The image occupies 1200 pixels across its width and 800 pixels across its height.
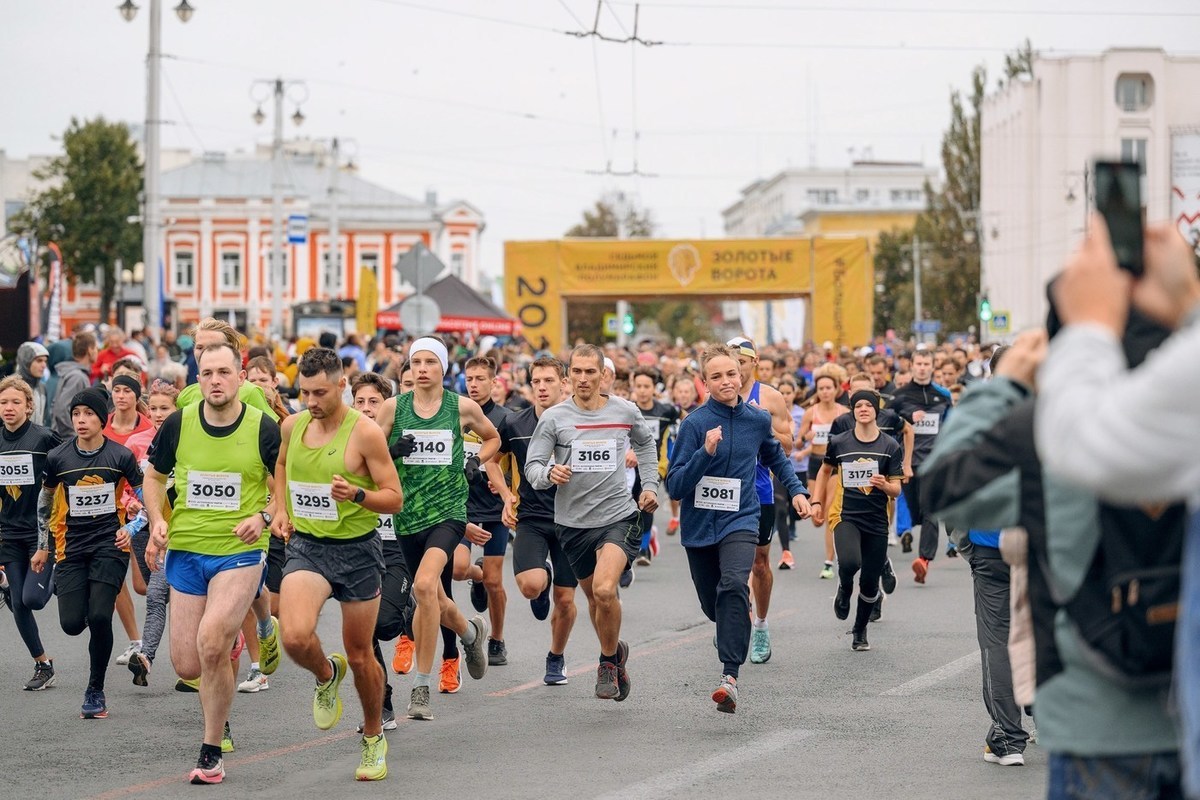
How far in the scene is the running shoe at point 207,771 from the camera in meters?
7.34

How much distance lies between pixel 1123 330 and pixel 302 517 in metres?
5.03

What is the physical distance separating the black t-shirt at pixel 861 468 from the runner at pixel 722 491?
164 cm

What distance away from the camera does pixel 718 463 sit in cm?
941

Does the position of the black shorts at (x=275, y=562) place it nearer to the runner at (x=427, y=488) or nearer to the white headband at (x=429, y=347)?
the runner at (x=427, y=488)

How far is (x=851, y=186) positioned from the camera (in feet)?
524

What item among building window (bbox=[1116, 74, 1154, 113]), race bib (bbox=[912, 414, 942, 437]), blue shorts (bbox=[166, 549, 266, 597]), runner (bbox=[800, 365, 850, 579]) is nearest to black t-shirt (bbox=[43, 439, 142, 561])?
blue shorts (bbox=[166, 549, 266, 597])

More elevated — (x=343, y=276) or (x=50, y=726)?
(x=343, y=276)

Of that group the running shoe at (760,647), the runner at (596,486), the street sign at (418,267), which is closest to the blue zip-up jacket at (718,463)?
the runner at (596,486)

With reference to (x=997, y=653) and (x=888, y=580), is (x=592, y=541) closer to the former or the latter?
(x=997, y=653)

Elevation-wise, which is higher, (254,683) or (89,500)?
(89,500)

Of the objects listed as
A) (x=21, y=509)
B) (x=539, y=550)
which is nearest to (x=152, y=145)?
(x=21, y=509)

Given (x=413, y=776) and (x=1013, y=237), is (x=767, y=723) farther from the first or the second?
(x=1013, y=237)

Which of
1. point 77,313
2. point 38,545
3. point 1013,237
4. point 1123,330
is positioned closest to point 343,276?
point 77,313

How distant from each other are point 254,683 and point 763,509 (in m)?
3.94
